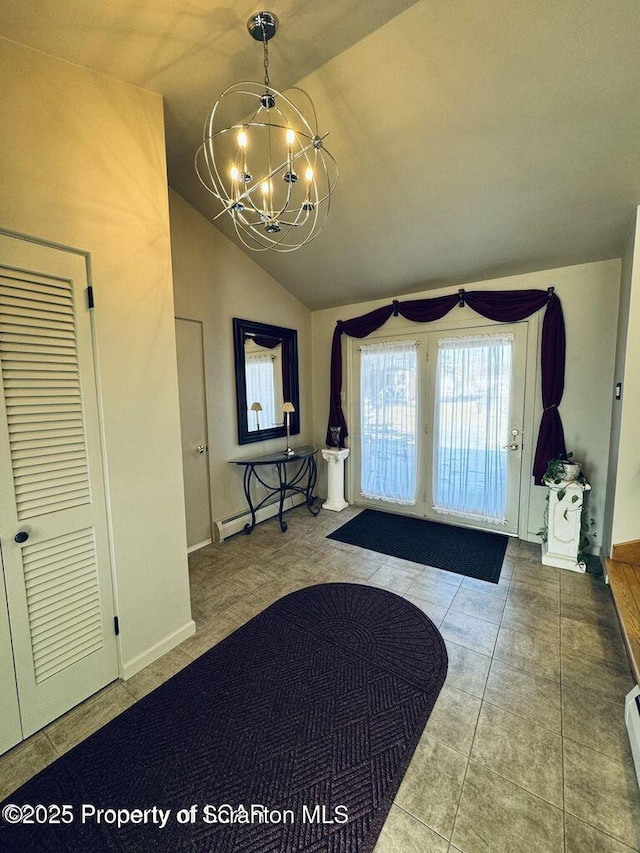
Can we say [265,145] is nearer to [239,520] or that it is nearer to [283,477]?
[283,477]

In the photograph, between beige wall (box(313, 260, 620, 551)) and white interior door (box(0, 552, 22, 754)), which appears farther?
beige wall (box(313, 260, 620, 551))

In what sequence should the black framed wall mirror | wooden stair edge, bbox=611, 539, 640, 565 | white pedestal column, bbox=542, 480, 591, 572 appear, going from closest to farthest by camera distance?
wooden stair edge, bbox=611, 539, 640, 565
white pedestal column, bbox=542, 480, 591, 572
the black framed wall mirror

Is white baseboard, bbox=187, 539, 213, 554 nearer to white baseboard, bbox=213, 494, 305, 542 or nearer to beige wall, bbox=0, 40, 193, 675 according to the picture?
white baseboard, bbox=213, 494, 305, 542

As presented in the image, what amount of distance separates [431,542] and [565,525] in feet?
3.76

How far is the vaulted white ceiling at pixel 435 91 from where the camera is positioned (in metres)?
1.53

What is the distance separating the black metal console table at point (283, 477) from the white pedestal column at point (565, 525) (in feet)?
7.85

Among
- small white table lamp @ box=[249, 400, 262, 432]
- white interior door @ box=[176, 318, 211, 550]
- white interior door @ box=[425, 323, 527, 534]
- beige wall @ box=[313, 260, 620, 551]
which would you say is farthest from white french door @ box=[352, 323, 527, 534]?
white interior door @ box=[176, 318, 211, 550]

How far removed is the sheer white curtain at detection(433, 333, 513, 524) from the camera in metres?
3.41

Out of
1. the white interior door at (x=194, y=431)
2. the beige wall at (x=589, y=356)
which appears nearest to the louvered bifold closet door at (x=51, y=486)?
the white interior door at (x=194, y=431)

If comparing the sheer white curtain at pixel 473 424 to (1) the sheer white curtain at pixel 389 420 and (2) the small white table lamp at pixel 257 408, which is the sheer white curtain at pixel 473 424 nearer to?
(1) the sheer white curtain at pixel 389 420

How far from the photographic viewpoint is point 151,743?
1531mm

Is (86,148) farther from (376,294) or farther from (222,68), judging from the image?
(376,294)

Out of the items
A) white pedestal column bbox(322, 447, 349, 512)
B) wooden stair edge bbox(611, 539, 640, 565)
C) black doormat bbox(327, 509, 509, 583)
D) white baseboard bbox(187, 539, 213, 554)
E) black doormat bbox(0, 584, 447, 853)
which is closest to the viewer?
black doormat bbox(0, 584, 447, 853)

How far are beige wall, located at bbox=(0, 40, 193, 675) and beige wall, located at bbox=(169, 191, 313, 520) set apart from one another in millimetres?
1207
